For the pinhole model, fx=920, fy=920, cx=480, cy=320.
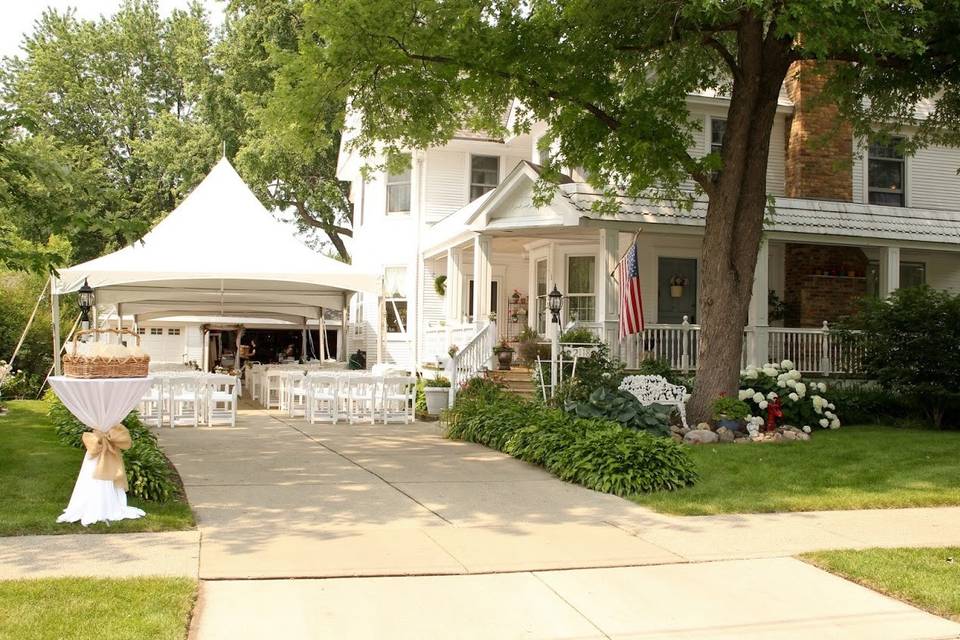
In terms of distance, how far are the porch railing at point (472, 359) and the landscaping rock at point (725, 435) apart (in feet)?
17.5

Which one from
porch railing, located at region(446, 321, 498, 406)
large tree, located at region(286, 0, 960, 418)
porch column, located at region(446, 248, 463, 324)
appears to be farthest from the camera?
porch column, located at region(446, 248, 463, 324)

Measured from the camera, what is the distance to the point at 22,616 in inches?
193

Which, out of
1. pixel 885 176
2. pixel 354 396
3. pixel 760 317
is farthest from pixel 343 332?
pixel 885 176

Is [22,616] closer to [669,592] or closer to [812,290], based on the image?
[669,592]

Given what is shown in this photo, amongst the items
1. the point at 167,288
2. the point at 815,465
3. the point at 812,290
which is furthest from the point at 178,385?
the point at 812,290

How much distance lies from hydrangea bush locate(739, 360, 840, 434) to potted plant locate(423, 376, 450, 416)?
560 cm

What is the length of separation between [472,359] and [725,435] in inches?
226

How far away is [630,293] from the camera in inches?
583

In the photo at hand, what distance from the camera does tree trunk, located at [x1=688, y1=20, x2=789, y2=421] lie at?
45.4 ft

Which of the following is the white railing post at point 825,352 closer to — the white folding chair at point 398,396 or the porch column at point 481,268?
the porch column at point 481,268

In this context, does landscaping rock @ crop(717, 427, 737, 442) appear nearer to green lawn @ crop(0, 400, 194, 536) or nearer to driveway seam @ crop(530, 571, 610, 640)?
→ driveway seam @ crop(530, 571, 610, 640)

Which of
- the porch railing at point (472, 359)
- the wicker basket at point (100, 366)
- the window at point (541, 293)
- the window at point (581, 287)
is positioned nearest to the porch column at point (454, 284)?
the window at point (541, 293)

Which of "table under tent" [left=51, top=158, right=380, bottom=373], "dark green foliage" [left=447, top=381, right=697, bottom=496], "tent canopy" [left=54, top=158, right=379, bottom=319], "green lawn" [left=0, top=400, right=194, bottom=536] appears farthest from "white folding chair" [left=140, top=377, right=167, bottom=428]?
"dark green foliage" [left=447, top=381, right=697, bottom=496]

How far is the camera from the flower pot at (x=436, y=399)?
1791 centimetres
